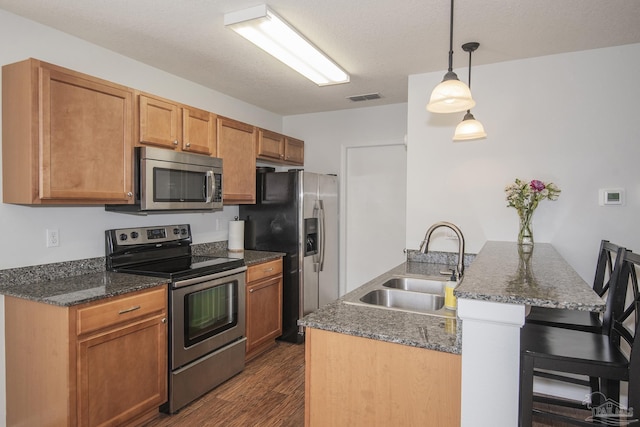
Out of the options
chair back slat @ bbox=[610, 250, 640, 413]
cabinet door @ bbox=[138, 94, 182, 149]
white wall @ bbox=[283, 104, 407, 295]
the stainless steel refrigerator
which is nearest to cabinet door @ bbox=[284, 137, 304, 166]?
white wall @ bbox=[283, 104, 407, 295]

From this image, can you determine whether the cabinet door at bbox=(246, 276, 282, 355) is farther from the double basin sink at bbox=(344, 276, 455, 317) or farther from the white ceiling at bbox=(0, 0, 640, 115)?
the white ceiling at bbox=(0, 0, 640, 115)

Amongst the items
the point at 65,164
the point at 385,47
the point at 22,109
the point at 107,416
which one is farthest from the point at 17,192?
the point at 385,47

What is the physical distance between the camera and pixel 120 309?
2131 mm

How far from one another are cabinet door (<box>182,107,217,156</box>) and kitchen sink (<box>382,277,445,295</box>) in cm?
A: 181

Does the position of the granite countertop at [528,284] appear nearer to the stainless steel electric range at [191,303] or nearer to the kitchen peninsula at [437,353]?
the kitchen peninsula at [437,353]

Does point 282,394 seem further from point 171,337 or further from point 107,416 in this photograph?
point 107,416

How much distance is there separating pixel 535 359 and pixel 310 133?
3.60 meters

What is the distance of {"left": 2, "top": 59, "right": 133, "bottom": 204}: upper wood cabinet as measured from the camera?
2.02m

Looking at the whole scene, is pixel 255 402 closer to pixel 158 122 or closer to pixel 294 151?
pixel 158 122

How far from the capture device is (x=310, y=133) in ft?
14.9

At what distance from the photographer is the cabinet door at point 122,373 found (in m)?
1.99

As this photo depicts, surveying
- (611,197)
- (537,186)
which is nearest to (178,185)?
Result: (537,186)

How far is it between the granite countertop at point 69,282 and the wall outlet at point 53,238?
0.12 meters

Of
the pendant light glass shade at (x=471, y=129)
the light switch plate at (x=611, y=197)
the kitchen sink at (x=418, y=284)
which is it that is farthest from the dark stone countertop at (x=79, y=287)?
the light switch plate at (x=611, y=197)
